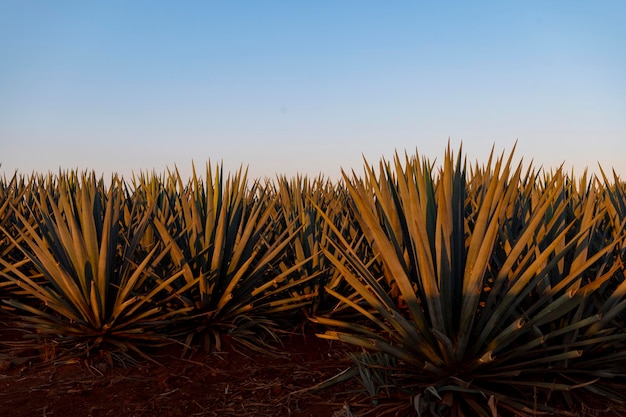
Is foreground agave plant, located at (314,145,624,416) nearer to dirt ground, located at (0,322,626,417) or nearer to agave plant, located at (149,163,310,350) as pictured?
dirt ground, located at (0,322,626,417)

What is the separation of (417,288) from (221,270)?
1.60 m

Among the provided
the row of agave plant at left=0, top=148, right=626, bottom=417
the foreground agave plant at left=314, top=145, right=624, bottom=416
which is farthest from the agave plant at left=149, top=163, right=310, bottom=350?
the foreground agave plant at left=314, top=145, right=624, bottom=416

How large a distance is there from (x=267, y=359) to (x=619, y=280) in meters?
2.13

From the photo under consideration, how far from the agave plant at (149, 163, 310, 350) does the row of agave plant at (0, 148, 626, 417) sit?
0.01m

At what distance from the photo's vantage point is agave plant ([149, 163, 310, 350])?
3.79m

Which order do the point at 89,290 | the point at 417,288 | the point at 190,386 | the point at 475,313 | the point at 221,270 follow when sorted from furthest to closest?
the point at 221,270
the point at 89,290
the point at 190,386
the point at 417,288
the point at 475,313

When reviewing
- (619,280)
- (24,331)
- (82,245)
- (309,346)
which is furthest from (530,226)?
(24,331)

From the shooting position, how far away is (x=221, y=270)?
13.2 ft

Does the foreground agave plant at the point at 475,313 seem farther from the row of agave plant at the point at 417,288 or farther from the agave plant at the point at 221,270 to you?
the agave plant at the point at 221,270

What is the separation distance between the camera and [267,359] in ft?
12.1

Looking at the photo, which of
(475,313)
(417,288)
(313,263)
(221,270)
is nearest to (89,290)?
(221,270)

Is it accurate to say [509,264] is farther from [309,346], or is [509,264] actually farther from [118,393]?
[118,393]

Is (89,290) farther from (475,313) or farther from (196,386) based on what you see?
(475,313)

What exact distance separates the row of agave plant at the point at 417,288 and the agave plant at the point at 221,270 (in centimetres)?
1
